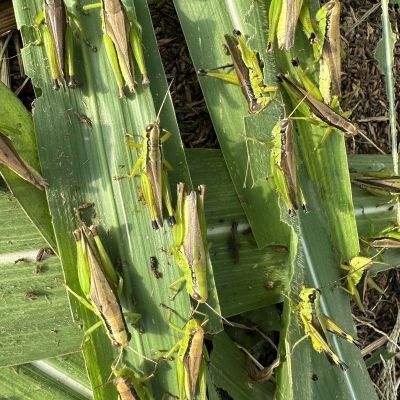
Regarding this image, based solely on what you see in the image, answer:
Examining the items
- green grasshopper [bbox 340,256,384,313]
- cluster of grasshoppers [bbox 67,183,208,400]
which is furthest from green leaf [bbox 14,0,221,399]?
green grasshopper [bbox 340,256,384,313]

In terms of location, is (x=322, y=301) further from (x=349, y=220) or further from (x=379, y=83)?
(x=379, y=83)

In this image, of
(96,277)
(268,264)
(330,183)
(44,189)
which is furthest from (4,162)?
(330,183)

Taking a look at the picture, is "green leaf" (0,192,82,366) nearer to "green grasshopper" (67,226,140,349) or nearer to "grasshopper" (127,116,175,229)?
"green grasshopper" (67,226,140,349)

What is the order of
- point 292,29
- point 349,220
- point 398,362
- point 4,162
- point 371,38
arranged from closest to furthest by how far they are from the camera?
point 4,162 < point 292,29 < point 349,220 < point 371,38 < point 398,362

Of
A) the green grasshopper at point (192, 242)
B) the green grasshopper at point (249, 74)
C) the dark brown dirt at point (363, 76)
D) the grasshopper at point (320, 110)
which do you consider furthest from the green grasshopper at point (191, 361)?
the dark brown dirt at point (363, 76)

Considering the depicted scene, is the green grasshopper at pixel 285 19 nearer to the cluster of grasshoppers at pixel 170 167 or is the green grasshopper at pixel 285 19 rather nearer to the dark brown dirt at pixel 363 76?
the cluster of grasshoppers at pixel 170 167

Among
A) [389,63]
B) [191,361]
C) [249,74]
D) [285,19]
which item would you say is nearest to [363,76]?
[389,63]

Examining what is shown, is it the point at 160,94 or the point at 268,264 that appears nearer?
the point at 160,94

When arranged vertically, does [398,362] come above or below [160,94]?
below
